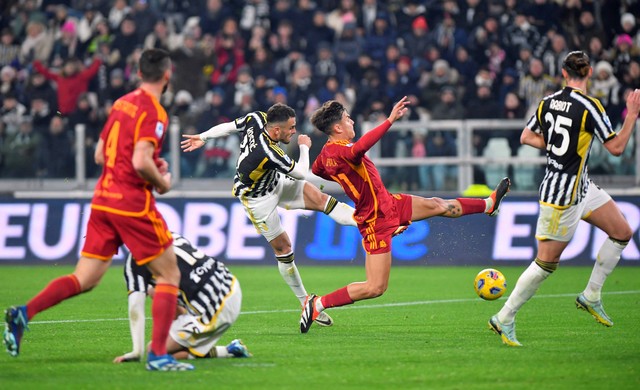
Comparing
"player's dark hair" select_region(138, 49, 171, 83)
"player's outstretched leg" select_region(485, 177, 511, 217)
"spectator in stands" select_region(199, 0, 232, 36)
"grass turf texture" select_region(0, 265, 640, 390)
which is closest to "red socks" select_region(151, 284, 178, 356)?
"grass turf texture" select_region(0, 265, 640, 390)

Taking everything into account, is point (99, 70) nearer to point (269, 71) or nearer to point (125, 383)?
point (269, 71)

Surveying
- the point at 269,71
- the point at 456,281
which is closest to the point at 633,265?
the point at 456,281

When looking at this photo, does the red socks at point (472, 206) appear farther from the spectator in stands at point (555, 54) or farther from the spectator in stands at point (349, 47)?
the spectator in stands at point (349, 47)

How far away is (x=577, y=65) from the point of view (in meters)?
9.52

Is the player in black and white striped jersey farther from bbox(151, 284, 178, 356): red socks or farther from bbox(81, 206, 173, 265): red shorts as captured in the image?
bbox(81, 206, 173, 265): red shorts

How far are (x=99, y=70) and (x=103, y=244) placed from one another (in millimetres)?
15043

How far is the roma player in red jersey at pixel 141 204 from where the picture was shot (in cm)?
782

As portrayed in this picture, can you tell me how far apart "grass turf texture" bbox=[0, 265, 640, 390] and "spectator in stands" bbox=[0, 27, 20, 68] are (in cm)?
936

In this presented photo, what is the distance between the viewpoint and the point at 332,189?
1905cm

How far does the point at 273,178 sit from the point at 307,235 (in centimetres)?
629

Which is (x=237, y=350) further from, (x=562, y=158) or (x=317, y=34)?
(x=317, y=34)

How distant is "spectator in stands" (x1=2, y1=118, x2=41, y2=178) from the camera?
65.2 feet

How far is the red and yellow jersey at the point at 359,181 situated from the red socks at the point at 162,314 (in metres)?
3.27

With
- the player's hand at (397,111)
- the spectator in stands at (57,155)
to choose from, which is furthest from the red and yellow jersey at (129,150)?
the spectator in stands at (57,155)
